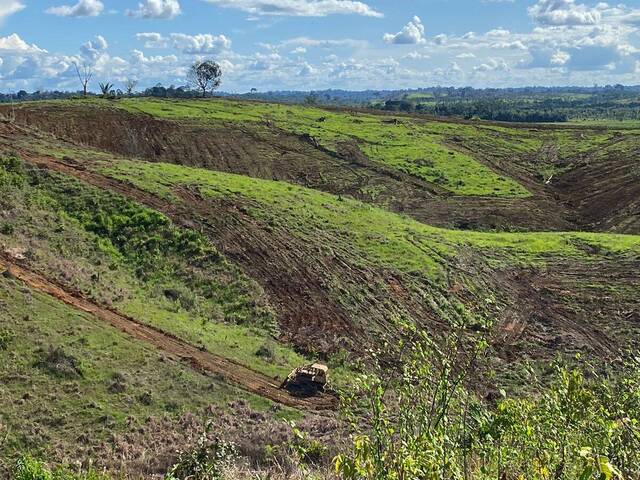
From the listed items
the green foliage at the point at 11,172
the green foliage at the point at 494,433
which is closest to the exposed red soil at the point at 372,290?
the green foliage at the point at 11,172

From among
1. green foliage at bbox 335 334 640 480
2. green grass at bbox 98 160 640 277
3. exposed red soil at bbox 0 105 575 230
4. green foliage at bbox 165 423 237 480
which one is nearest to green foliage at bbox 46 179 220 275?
green grass at bbox 98 160 640 277

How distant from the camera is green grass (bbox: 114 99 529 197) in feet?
167

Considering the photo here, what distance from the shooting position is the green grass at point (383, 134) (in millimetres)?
51000

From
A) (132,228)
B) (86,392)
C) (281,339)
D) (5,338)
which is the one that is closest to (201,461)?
(86,392)

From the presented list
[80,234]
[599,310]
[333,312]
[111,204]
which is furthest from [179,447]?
[599,310]

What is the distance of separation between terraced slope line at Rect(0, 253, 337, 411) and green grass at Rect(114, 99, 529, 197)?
109 feet

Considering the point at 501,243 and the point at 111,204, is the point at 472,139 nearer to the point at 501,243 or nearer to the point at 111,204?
the point at 501,243

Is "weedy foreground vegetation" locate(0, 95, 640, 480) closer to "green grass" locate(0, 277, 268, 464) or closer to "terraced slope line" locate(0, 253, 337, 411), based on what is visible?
"green grass" locate(0, 277, 268, 464)

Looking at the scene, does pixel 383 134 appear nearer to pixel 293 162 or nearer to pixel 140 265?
pixel 293 162

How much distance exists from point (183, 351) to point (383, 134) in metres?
49.3

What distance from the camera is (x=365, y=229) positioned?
101 ft

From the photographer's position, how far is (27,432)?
1357 cm

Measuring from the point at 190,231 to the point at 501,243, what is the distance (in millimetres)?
17222

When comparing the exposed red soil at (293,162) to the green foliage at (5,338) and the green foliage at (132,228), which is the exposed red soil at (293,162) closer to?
the green foliage at (132,228)
